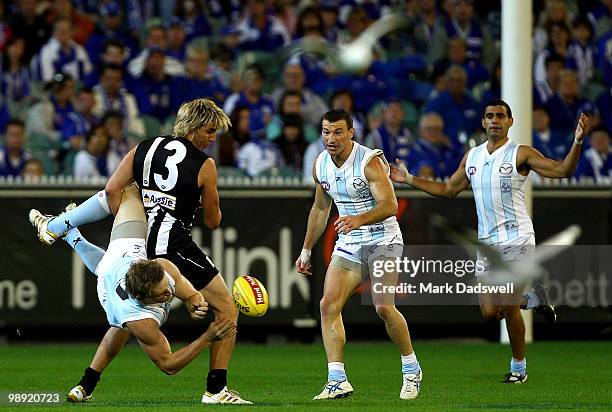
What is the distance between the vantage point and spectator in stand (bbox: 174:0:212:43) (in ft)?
68.2

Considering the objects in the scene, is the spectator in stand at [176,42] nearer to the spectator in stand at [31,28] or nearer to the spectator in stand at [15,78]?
the spectator in stand at [31,28]

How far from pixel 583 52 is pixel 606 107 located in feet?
3.69

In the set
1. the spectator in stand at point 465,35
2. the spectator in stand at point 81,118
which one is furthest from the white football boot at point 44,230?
the spectator in stand at point 465,35

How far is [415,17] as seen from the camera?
21016 millimetres

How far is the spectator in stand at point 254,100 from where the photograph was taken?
1837 cm

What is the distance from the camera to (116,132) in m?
17.5

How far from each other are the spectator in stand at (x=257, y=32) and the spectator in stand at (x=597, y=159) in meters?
4.93

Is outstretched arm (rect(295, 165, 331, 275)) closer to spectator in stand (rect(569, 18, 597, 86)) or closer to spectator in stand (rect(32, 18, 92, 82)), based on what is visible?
spectator in stand (rect(32, 18, 92, 82))

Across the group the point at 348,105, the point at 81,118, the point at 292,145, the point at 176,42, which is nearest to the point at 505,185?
the point at 292,145

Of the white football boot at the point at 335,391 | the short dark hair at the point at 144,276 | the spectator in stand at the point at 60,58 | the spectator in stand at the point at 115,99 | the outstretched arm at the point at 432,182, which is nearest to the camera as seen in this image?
the short dark hair at the point at 144,276

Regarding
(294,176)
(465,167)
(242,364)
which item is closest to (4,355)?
(242,364)

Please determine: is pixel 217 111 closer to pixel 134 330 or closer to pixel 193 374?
pixel 134 330

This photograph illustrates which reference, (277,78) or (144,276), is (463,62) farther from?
(144,276)

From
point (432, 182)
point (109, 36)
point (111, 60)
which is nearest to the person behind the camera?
point (432, 182)
